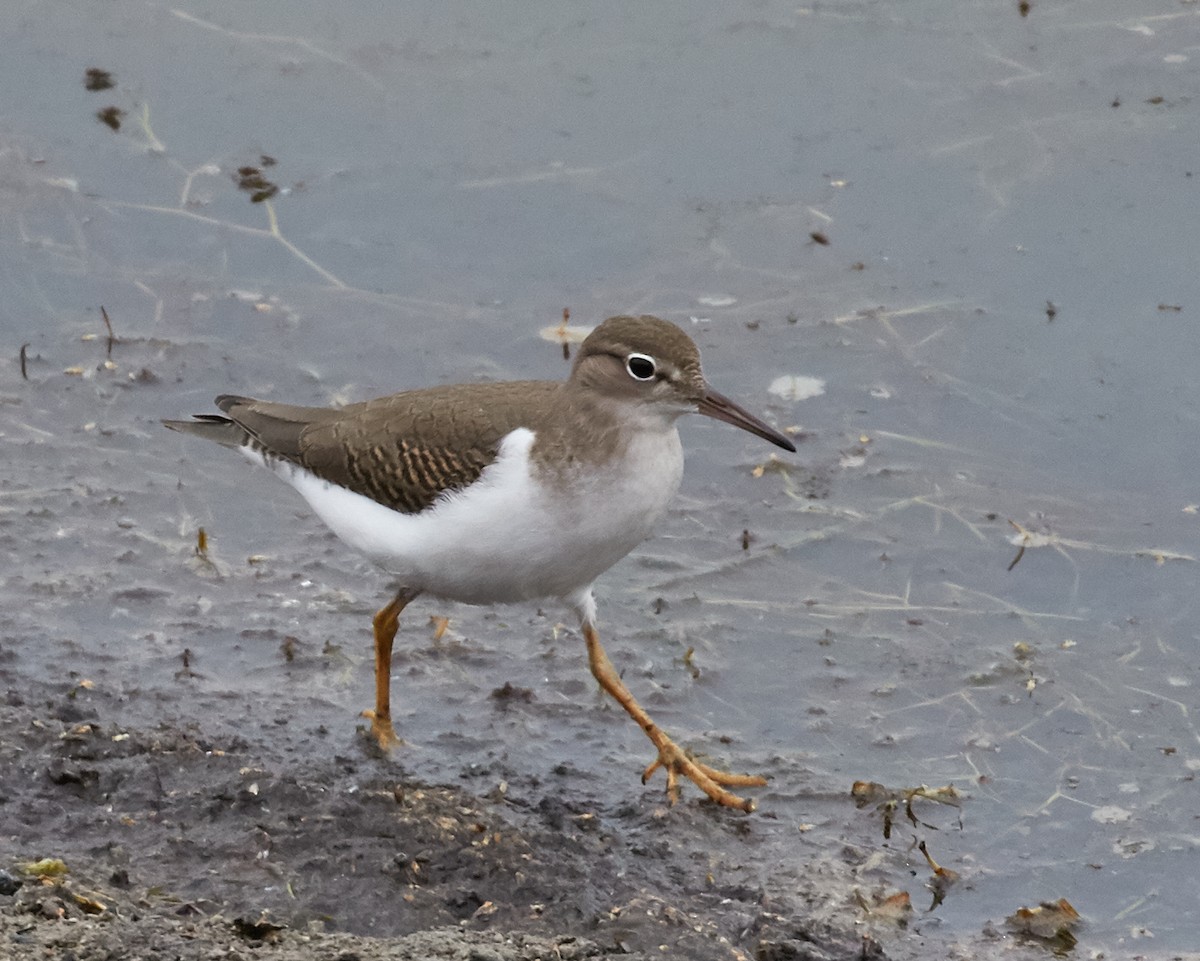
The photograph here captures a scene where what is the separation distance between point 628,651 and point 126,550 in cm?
233

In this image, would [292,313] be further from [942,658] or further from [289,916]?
[289,916]

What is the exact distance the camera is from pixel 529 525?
19.2 feet

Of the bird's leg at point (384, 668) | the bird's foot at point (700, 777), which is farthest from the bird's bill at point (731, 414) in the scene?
the bird's leg at point (384, 668)

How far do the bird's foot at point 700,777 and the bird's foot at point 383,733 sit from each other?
3.22 feet

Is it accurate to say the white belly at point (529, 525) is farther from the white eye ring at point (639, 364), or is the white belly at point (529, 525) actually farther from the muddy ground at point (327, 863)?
the muddy ground at point (327, 863)

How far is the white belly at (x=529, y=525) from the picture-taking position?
586 cm

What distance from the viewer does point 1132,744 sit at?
661 centimetres

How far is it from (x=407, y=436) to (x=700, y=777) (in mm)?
1692

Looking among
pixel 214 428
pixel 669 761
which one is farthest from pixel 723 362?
pixel 669 761

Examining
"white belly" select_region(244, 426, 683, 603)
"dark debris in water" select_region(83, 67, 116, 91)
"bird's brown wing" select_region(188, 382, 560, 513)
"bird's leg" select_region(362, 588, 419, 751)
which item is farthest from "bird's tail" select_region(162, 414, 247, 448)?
"dark debris in water" select_region(83, 67, 116, 91)

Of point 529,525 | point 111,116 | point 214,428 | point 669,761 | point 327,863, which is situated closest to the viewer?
point 327,863

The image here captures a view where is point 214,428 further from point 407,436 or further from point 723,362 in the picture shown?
point 723,362

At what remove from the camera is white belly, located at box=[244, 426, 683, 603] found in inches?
231

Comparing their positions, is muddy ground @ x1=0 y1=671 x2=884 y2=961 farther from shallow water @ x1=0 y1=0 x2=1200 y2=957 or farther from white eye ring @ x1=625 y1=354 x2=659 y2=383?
white eye ring @ x1=625 y1=354 x2=659 y2=383
